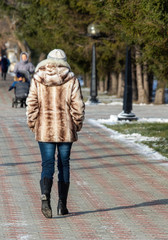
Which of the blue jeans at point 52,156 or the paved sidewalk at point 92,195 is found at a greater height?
the blue jeans at point 52,156

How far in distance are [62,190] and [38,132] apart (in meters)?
0.67

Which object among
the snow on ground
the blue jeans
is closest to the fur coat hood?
the blue jeans

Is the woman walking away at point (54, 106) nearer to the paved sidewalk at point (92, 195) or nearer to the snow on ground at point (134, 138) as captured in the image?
the paved sidewalk at point (92, 195)

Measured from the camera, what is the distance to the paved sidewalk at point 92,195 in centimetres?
673

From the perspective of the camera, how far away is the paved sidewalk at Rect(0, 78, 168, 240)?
265 inches

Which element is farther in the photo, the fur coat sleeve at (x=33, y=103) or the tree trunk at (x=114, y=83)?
the tree trunk at (x=114, y=83)

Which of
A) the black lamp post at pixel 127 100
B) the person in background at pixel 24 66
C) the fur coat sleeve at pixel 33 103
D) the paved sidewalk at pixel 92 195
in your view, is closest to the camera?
the paved sidewalk at pixel 92 195

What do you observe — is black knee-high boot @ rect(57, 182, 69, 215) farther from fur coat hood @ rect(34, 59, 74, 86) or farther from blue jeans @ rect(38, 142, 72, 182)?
fur coat hood @ rect(34, 59, 74, 86)

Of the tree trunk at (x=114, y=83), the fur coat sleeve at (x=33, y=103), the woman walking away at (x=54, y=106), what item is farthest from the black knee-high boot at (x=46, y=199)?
the tree trunk at (x=114, y=83)

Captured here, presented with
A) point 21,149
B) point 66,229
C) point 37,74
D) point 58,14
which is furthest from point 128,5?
point 58,14

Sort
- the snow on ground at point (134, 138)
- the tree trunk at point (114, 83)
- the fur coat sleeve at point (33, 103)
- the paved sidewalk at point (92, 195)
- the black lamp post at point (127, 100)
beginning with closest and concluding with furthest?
the paved sidewalk at point (92, 195) → the fur coat sleeve at point (33, 103) → the snow on ground at point (134, 138) → the black lamp post at point (127, 100) → the tree trunk at point (114, 83)

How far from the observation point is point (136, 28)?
13547mm

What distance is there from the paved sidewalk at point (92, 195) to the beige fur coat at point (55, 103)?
0.89 metres

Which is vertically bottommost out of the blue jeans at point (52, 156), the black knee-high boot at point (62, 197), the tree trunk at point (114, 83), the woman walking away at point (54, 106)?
the tree trunk at point (114, 83)
